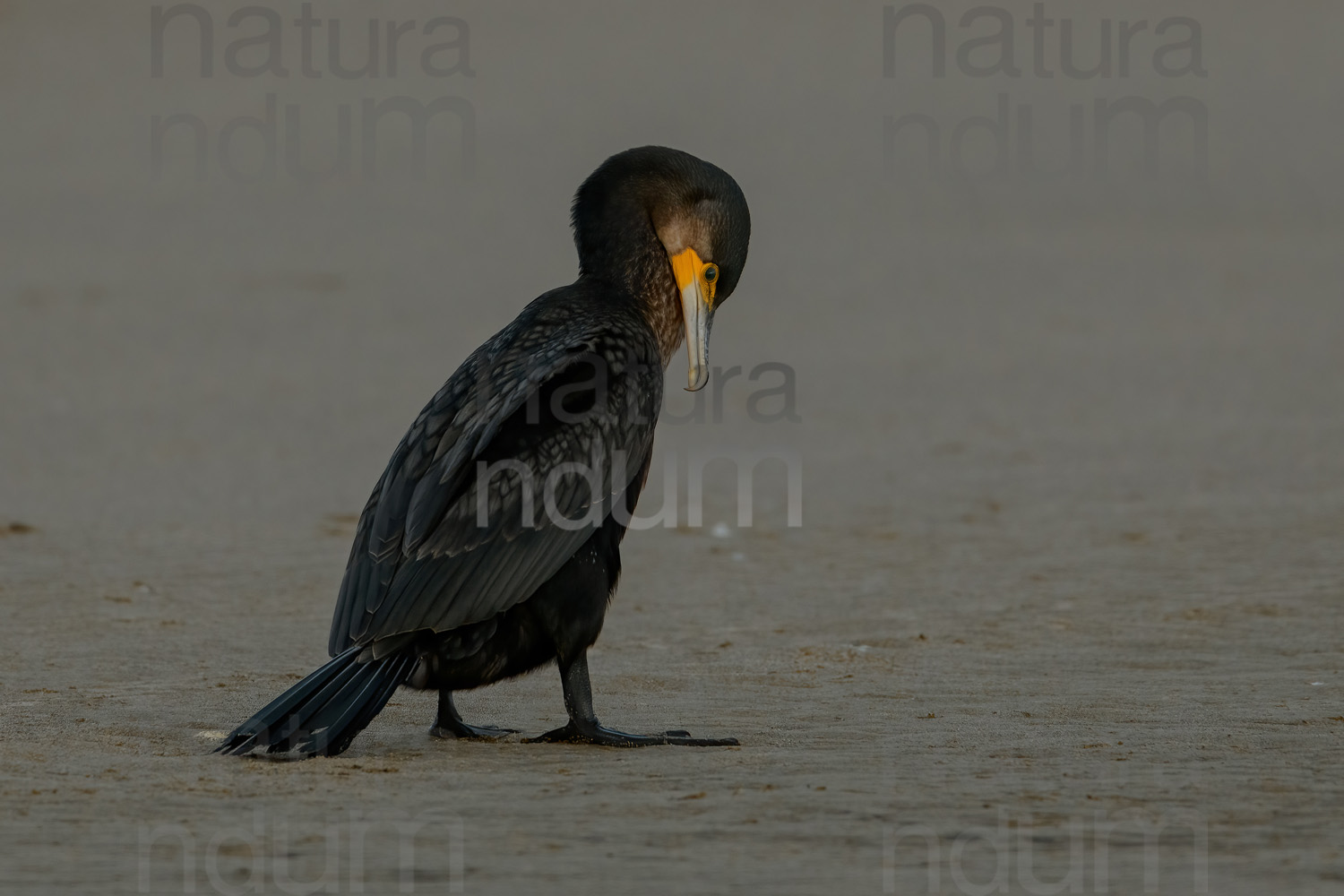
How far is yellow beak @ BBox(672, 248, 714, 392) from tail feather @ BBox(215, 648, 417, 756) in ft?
4.64

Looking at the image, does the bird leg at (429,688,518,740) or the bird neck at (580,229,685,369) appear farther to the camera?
the bird neck at (580,229,685,369)

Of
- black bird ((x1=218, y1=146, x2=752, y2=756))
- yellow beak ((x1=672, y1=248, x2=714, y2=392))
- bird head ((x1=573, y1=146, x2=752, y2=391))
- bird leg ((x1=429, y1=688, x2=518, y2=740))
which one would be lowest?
bird leg ((x1=429, y1=688, x2=518, y2=740))

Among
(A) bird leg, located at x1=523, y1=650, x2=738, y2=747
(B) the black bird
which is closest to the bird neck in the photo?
(B) the black bird

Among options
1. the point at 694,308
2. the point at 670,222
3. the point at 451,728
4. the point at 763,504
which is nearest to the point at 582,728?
the point at 451,728

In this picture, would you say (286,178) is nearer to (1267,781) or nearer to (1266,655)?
(1266,655)

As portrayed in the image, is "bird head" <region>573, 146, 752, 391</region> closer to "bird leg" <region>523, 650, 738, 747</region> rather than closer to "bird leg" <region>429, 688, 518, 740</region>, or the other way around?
"bird leg" <region>523, 650, 738, 747</region>

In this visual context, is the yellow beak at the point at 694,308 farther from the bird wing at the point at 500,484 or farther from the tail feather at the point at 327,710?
the tail feather at the point at 327,710

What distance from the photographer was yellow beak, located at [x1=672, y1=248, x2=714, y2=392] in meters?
5.72

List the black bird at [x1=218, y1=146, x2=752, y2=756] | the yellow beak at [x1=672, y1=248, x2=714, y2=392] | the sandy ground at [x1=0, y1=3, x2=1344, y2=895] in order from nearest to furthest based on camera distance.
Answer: the sandy ground at [x1=0, y1=3, x2=1344, y2=895] < the black bird at [x1=218, y1=146, x2=752, y2=756] < the yellow beak at [x1=672, y1=248, x2=714, y2=392]

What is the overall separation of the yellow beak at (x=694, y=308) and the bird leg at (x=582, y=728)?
1.06 meters

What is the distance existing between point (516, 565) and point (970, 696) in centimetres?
169

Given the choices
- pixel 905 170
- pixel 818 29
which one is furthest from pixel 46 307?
pixel 818 29

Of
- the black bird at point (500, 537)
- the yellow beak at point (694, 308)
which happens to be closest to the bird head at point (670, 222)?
the yellow beak at point (694, 308)

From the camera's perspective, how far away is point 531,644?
514 cm
